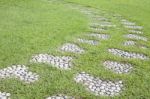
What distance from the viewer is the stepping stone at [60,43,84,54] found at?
607 inches

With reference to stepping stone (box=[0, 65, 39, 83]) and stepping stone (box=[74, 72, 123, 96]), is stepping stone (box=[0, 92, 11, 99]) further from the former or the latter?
stepping stone (box=[74, 72, 123, 96])

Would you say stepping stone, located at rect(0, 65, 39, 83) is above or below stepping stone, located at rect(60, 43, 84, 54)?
above

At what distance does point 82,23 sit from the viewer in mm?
24781

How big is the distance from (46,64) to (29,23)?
406 inches

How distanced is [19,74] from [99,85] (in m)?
3.19

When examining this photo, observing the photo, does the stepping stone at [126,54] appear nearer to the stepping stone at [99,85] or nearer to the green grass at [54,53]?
the green grass at [54,53]

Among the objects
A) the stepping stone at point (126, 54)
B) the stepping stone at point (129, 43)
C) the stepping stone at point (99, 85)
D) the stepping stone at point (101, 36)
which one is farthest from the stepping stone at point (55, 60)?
the stepping stone at point (101, 36)

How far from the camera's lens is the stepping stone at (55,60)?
1289cm

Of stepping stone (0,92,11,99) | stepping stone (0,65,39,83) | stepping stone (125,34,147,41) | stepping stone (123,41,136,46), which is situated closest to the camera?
stepping stone (0,92,11,99)

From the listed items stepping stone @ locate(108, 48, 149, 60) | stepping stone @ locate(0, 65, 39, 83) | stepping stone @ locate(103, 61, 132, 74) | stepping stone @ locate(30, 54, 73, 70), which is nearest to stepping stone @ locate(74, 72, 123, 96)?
stepping stone @ locate(30, 54, 73, 70)

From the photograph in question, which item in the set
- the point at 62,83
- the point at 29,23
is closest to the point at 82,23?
the point at 29,23

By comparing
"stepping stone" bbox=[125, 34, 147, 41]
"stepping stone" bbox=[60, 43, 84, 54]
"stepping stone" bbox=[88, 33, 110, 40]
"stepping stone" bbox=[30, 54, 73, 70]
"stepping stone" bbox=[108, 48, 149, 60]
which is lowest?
"stepping stone" bbox=[125, 34, 147, 41]

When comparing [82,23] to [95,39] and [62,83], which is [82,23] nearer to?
[95,39]

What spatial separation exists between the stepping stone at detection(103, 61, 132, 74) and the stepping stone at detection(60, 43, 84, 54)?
6.79ft
